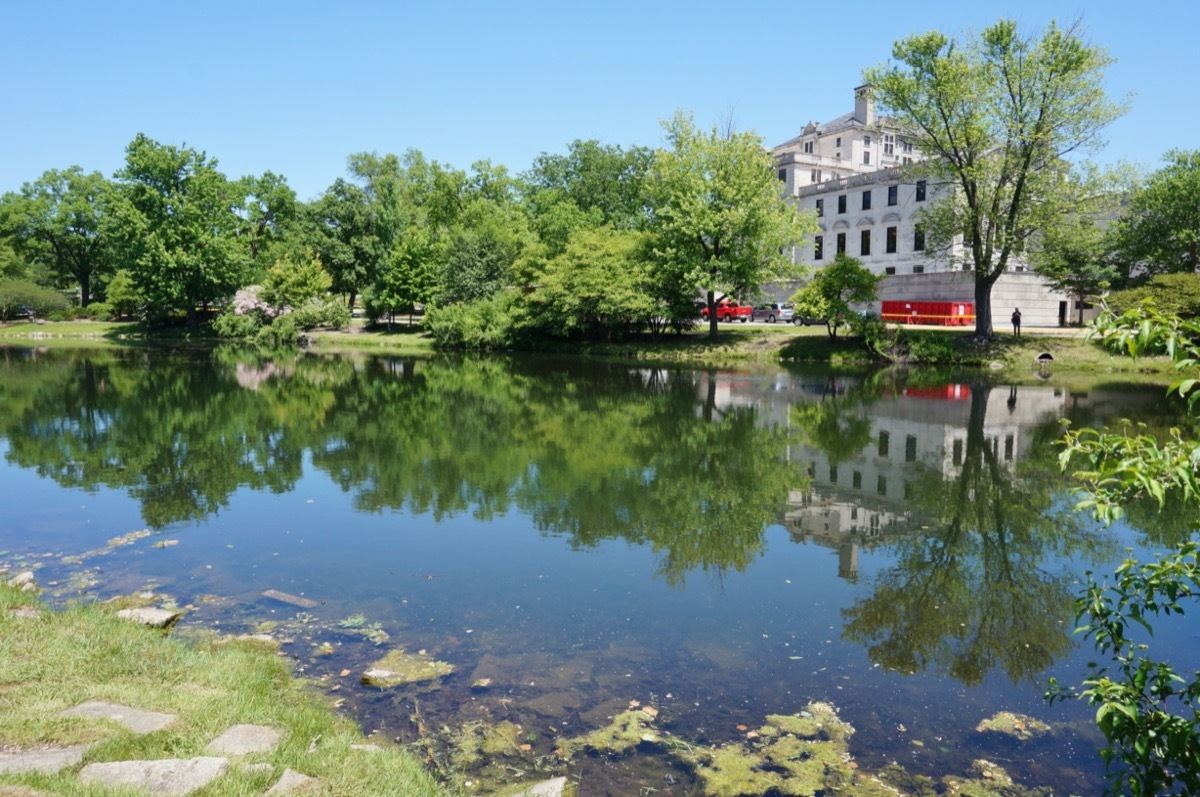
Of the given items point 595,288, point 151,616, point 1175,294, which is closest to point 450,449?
point 151,616

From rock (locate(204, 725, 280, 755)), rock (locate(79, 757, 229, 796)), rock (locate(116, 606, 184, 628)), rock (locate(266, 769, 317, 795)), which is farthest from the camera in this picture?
rock (locate(116, 606, 184, 628))

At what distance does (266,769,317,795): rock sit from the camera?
5312 millimetres

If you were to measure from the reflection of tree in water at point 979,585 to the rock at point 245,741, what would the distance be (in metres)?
5.83

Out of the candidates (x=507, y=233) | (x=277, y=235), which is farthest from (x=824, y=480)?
(x=277, y=235)

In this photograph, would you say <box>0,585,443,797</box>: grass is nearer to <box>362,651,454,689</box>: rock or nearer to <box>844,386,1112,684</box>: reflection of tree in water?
<box>362,651,454,689</box>: rock

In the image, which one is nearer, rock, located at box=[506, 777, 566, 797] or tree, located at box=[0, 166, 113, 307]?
rock, located at box=[506, 777, 566, 797]

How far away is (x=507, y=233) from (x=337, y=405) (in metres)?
41.4

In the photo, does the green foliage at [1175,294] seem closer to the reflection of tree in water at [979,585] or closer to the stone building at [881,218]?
the stone building at [881,218]

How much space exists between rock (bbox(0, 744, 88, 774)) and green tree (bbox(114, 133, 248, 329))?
68357 mm

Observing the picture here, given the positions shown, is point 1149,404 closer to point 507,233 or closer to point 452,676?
point 452,676

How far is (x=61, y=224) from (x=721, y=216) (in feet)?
230

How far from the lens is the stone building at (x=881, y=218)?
57.3 m

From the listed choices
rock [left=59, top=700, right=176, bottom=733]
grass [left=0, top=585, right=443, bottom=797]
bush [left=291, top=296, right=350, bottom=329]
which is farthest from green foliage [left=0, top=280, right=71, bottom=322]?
rock [left=59, top=700, right=176, bottom=733]

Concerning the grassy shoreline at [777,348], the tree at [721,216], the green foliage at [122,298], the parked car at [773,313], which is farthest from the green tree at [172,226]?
the parked car at [773,313]
